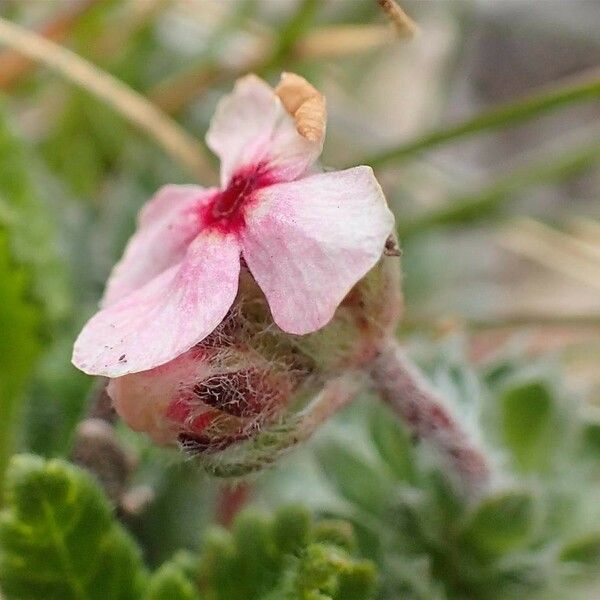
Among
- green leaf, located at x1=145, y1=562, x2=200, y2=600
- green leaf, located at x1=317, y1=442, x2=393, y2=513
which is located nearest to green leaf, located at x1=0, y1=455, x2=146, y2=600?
green leaf, located at x1=145, y1=562, x2=200, y2=600

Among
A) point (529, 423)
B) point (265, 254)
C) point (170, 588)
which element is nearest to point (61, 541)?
point (170, 588)

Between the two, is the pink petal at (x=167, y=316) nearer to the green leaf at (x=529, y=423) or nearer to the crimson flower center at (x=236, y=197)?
the crimson flower center at (x=236, y=197)

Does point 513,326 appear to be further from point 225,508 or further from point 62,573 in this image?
point 62,573

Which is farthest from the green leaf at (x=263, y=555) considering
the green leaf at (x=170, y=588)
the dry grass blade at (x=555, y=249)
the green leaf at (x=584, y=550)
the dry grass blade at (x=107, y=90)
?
the dry grass blade at (x=555, y=249)

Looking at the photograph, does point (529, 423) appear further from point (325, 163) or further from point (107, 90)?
point (107, 90)

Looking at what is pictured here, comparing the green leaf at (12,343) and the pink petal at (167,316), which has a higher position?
the pink petal at (167,316)

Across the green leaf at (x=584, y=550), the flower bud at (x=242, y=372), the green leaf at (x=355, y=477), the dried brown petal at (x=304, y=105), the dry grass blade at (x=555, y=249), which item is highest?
the dried brown petal at (x=304, y=105)
